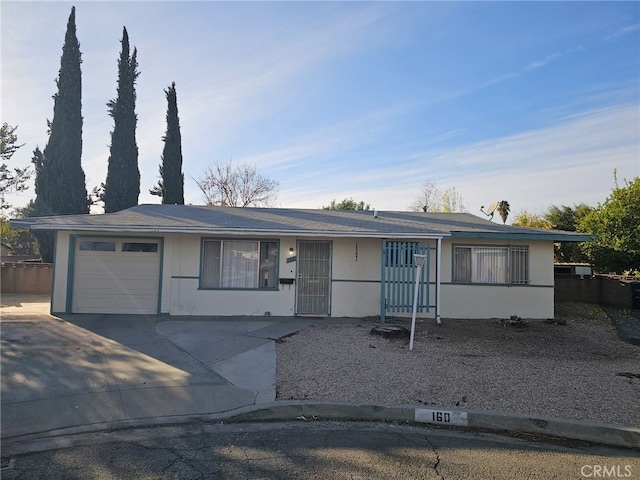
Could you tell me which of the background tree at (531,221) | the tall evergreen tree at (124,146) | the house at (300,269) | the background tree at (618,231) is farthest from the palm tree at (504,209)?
the tall evergreen tree at (124,146)

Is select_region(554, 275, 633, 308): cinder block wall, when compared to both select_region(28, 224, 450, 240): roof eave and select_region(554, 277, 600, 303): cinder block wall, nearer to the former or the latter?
select_region(554, 277, 600, 303): cinder block wall

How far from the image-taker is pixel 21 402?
5.21 metres

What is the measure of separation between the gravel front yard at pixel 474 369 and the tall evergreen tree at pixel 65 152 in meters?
17.8

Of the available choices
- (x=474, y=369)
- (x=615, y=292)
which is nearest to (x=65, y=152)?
(x=474, y=369)

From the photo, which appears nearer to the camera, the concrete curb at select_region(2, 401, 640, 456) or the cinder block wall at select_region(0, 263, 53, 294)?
the concrete curb at select_region(2, 401, 640, 456)

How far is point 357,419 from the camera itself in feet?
16.5

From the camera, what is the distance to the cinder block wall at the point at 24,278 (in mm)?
16406

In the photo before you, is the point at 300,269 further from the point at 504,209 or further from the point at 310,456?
the point at 504,209

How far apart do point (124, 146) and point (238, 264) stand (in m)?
16.4

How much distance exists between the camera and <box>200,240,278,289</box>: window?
11469mm

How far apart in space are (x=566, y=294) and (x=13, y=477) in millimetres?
17360

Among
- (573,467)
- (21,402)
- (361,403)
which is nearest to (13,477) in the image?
(21,402)

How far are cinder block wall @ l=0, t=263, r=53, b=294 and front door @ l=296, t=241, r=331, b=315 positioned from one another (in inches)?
452

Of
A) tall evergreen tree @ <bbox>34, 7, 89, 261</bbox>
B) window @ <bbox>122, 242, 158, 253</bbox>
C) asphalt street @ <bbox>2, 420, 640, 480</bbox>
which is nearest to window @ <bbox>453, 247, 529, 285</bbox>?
asphalt street @ <bbox>2, 420, 640, 480</bbox>
